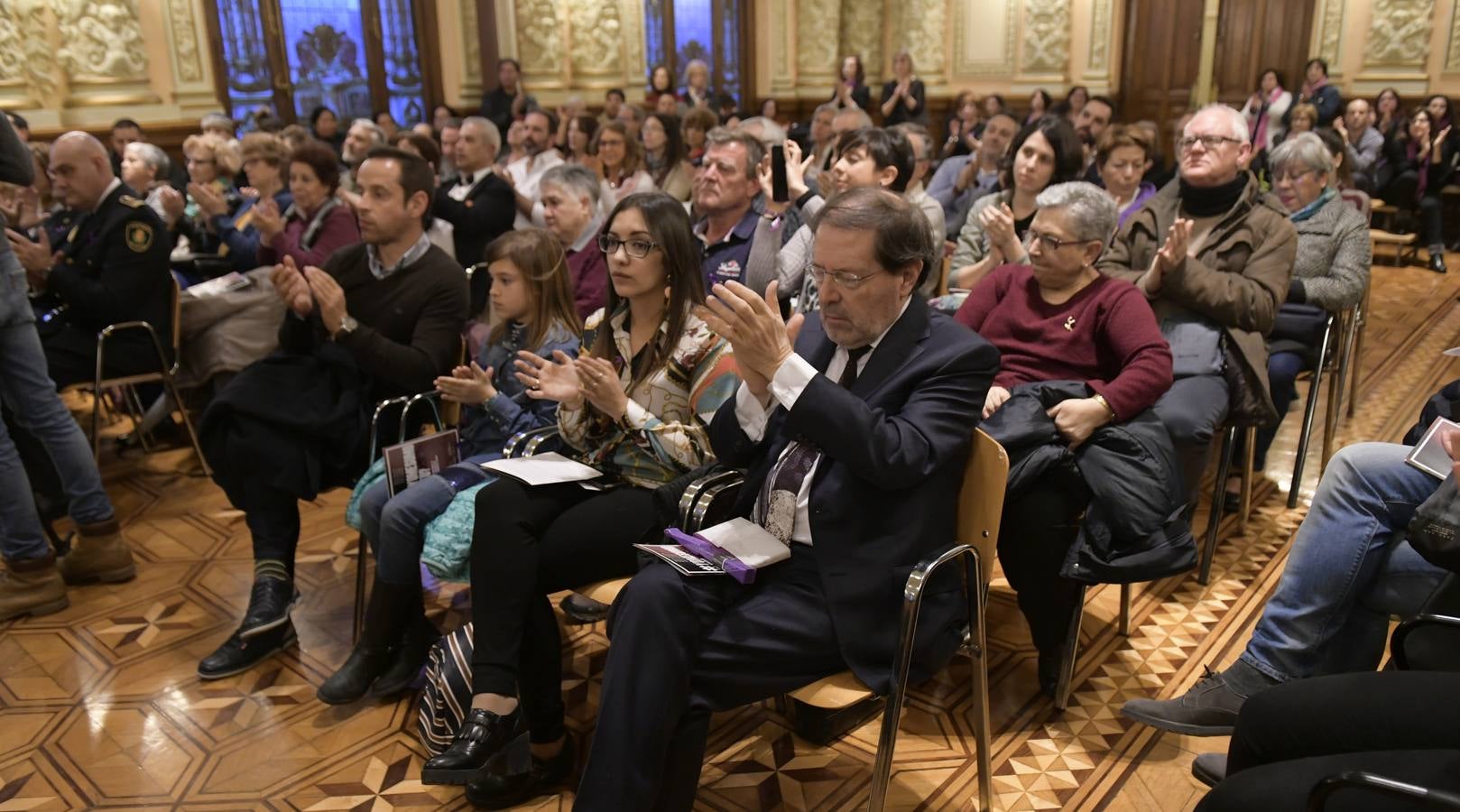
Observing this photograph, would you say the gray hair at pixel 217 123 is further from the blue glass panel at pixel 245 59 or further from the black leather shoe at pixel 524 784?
the black leather shoe at pixel 524 784

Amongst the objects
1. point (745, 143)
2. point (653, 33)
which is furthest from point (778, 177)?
point (653, 33)

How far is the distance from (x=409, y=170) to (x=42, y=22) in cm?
664

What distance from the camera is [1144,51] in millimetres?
12289

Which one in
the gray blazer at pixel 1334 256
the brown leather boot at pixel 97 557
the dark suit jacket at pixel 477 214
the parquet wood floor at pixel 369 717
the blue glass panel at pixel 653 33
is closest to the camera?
the parquet wood floor at pixel 369 717

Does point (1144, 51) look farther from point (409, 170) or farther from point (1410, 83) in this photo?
point (409, 170)

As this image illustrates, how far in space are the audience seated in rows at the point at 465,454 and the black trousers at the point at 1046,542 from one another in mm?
1186

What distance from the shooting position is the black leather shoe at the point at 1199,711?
89.1 inches

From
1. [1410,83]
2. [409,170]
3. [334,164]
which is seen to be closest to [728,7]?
[1410,83]

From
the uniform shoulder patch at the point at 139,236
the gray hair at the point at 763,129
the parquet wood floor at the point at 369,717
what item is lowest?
the parquet wood floor at the point at 369,717

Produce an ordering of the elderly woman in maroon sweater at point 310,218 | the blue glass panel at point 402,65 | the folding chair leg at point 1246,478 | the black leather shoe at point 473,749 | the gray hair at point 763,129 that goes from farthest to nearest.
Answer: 1. the blue glass panel at point 402,65
2. the gray hair at point 763,129
3. the elderly woman in maroon sweater at point 310,218
4. the folding chair leg at point 1246,478
5. the black leather shoe at point 473,749

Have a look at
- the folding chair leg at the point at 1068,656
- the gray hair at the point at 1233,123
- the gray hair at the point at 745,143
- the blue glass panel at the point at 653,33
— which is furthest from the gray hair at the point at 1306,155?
the blue glass panel at the point at 653,33

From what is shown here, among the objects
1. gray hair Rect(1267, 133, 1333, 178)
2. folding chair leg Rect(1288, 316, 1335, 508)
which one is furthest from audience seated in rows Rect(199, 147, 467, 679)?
gray hair Rect(1267, 133, 1333, 178)

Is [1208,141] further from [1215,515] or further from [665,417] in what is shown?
[665,417]

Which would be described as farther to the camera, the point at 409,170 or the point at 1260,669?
the point at 409,170
